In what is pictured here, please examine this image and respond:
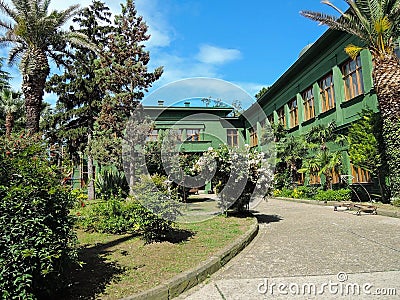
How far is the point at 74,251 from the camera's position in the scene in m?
3.87

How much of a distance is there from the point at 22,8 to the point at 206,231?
15.0 m

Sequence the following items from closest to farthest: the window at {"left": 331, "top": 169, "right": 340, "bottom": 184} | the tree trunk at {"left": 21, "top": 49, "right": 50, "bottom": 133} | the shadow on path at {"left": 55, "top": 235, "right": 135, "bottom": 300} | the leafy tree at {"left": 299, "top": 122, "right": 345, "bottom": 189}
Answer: the shadow on path at {"left": 55, "top": 235, "right": 135, "bottom": 300} < the tree trunk at {"left": 21, "top": 49, "right": 50, "bottom": 133} < the leafy tree at {"left": 299, "top": 122, "right": 345, "bottom": 189} < the window at {"left": 331, "top": 169, "right": 340, "bottom": 184}

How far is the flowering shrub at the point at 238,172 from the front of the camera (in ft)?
33.0

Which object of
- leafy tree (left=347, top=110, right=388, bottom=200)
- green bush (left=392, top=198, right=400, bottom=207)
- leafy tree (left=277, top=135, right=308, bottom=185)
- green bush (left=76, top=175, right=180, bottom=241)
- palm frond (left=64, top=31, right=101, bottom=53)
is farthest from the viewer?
leafy tree (left=277, top=135, right=308, bottom=185)

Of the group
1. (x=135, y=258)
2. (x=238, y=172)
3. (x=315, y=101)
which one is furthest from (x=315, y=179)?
(x=135, y=258)

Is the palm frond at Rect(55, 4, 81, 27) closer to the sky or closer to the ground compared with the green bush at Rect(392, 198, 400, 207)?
closer to the sky

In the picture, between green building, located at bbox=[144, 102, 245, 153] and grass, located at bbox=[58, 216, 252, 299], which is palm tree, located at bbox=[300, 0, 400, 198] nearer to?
grass, located at bbox=[58, 216, 252, 299]

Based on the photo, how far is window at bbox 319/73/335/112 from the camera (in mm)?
20266

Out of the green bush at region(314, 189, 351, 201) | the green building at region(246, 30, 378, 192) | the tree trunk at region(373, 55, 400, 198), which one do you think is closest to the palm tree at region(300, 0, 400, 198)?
the tree trunk at region(373, 55, 400, 198)

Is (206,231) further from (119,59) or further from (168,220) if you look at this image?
(119,59)

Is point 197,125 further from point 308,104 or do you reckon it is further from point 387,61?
point 387,61

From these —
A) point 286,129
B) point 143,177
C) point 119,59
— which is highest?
point 119,59

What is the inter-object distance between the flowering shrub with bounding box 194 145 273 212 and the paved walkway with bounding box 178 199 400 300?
1.68 meters

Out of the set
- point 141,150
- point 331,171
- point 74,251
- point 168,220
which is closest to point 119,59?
point 141,150
